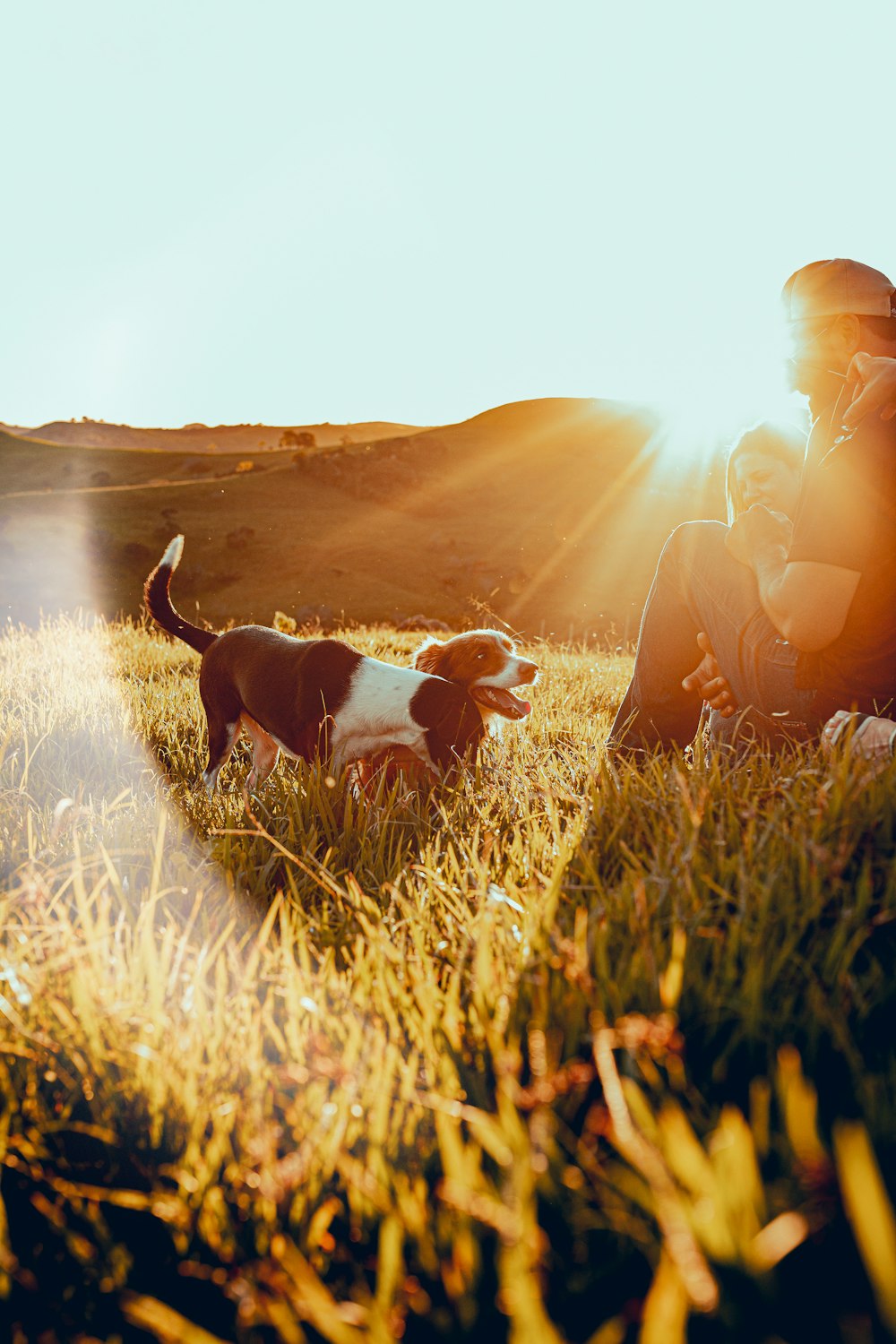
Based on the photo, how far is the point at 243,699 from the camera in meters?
4.55

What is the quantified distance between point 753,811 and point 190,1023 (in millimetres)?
1264

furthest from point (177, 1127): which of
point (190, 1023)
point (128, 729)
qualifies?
point (128, 729)

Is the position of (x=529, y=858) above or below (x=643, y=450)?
below

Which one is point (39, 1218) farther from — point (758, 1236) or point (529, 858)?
point (529, 858)

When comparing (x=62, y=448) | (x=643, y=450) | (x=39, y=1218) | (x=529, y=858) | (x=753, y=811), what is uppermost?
(x=62, y=448)

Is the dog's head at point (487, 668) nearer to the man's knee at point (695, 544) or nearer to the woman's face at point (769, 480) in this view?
the man's knee at point (695, 544)

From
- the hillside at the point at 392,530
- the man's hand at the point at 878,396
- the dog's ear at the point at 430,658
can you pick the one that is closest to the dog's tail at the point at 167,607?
the dog's ear at the point at 430,658

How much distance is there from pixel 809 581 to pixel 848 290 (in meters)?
1.02

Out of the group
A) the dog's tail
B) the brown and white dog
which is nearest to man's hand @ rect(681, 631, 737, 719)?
the brown and white dog

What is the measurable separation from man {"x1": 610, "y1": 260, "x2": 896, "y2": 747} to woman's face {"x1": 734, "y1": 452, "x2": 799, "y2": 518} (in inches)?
7.3

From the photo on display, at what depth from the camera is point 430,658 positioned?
510 centimetres

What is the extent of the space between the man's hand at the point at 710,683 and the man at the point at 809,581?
0.01m

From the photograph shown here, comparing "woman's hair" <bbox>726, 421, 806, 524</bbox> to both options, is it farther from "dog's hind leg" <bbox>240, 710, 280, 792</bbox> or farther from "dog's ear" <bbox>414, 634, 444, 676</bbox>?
"dog's hind leg" <bbox>240, 710, 280, 792</bbox>

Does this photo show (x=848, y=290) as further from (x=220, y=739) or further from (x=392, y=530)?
(x=392, y=530)
